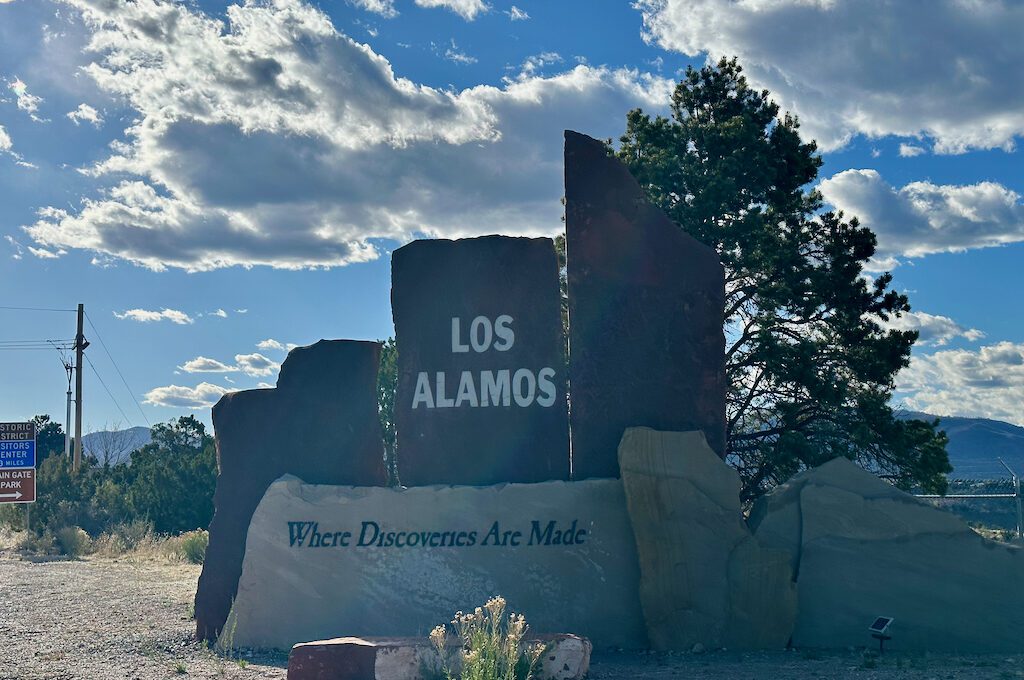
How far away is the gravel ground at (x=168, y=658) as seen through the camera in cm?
859

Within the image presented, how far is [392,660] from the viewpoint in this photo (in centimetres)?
788

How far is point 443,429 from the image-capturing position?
1136 cm

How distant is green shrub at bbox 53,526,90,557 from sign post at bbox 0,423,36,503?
132cm

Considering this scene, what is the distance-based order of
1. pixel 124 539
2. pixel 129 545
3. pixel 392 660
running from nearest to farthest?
pixel 392 660 < pixel 129 545 < pixel 124 539

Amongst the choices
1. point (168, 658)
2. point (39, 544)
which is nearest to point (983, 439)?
point (39, 544)

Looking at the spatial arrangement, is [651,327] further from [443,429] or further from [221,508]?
[221,508]

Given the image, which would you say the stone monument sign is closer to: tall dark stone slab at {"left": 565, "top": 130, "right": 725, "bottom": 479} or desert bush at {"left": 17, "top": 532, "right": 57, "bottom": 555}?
tall dark stone slab at {"left": 565, "top": 130, "right": 725, "bottom": 479}

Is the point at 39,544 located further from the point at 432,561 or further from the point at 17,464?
the point at 432,561

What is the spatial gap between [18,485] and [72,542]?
2.21 meters

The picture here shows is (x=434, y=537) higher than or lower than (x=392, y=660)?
higher

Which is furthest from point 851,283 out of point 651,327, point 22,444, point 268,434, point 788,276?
point 22,444

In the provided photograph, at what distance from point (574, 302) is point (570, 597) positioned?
312 centimetres

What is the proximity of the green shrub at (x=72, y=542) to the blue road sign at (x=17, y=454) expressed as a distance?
181cm

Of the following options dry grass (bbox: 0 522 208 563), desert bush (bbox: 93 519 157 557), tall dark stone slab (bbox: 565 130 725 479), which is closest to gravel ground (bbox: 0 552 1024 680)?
tall dark stone slab (bbox: 565 130 725 479)
